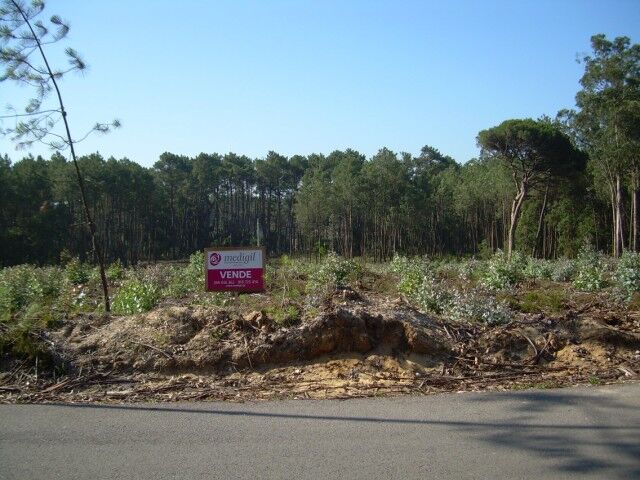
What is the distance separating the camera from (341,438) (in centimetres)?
489

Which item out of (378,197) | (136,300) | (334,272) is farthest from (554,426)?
(378,197)

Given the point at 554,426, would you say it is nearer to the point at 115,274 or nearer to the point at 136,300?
the point at 136,300

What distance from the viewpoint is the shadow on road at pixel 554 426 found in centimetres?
431

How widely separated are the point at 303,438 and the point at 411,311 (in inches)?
154

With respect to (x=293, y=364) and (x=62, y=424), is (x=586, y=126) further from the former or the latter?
(x=62, y=424)

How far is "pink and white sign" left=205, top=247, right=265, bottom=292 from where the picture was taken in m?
9.09

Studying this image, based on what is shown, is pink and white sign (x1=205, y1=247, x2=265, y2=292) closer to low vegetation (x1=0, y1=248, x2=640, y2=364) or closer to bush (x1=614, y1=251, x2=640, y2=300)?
low vegetation (x1=0, y1=248, x2=640, y2=364)

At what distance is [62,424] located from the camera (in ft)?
18.0

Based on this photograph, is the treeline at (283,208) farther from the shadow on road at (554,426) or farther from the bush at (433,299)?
the shadow on road at (554,426)

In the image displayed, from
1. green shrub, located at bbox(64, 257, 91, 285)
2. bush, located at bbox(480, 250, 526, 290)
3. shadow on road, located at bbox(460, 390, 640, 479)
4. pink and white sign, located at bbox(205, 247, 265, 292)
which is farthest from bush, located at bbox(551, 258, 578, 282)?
green shrub, located at bbox(64, 257, 91, 285)

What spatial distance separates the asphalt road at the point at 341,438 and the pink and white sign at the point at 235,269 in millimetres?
3271

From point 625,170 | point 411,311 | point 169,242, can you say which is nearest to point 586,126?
point 625,170

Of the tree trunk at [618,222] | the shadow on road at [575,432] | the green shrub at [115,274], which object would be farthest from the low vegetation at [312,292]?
the tree trunk at [618,222]

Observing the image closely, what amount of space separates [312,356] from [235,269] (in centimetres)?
244
